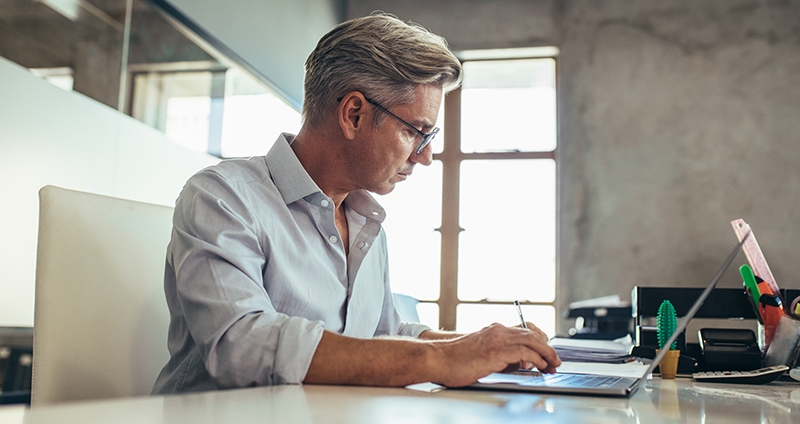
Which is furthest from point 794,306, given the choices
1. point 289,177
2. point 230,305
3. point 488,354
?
point 230,305

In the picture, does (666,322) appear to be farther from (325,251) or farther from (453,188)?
(453,188)

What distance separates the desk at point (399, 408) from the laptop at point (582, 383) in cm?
2

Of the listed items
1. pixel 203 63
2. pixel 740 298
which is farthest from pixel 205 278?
pixel 203 63

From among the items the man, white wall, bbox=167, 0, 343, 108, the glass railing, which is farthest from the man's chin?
white wall, bbox=167, 0, 343, 108

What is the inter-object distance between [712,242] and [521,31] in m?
1.98

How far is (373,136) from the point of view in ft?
4.72

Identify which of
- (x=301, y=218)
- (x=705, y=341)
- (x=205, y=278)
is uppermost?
(x=301, y=218)

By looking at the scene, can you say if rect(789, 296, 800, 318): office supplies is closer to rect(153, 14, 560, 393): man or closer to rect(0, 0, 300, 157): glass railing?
rect(153, 14, 560, 393): man

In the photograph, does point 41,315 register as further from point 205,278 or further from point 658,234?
point 658,234

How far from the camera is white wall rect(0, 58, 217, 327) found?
190 cm

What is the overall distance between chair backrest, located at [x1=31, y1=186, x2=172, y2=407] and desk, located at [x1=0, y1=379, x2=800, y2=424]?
15.3 inches

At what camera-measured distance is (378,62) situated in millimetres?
1357

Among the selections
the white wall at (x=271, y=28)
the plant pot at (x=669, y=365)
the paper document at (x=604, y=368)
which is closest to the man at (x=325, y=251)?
the paper document at (x=604, y=368)

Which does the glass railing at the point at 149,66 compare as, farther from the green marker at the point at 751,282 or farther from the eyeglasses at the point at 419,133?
the green marker at the point at 751,282
